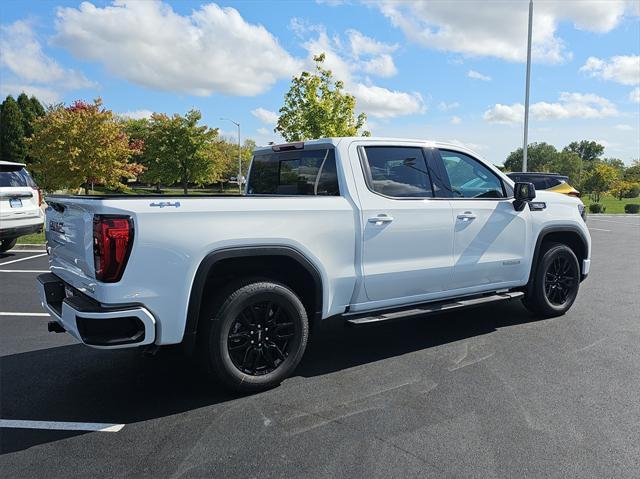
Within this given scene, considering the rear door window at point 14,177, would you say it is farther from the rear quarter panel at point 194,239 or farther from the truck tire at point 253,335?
the truck tire at point 253,335

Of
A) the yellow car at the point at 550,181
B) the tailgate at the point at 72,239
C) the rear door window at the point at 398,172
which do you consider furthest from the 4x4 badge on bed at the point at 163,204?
the yellow car at the point at 550,181

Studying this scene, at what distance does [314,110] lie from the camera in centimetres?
2577

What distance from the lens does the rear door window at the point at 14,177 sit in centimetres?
965

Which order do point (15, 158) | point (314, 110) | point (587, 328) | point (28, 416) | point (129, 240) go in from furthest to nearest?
point (15, 158), point (314, 110), point (587, 328), point (28, 416), point (129, 240)

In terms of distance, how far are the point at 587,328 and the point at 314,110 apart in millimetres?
21837

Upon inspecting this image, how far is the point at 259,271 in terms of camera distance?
12.9 feet

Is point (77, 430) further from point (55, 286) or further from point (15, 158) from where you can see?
point (15, 158)

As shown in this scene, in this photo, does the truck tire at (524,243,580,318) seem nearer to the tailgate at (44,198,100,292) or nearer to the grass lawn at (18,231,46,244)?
the tailgate at (44,198,100,292)

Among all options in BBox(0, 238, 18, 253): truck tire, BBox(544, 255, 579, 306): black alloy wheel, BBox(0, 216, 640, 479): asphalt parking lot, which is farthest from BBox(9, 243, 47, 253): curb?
BBox(544, 255, 579, 306): black alloy wheel

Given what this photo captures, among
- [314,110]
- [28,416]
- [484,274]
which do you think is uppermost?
[314,110]

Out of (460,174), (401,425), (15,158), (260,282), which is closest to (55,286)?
(260,282)

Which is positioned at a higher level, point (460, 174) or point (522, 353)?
point (460, 174)

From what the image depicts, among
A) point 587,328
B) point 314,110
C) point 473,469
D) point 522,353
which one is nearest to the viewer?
point 473,469

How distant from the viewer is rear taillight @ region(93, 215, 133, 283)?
3148mm
